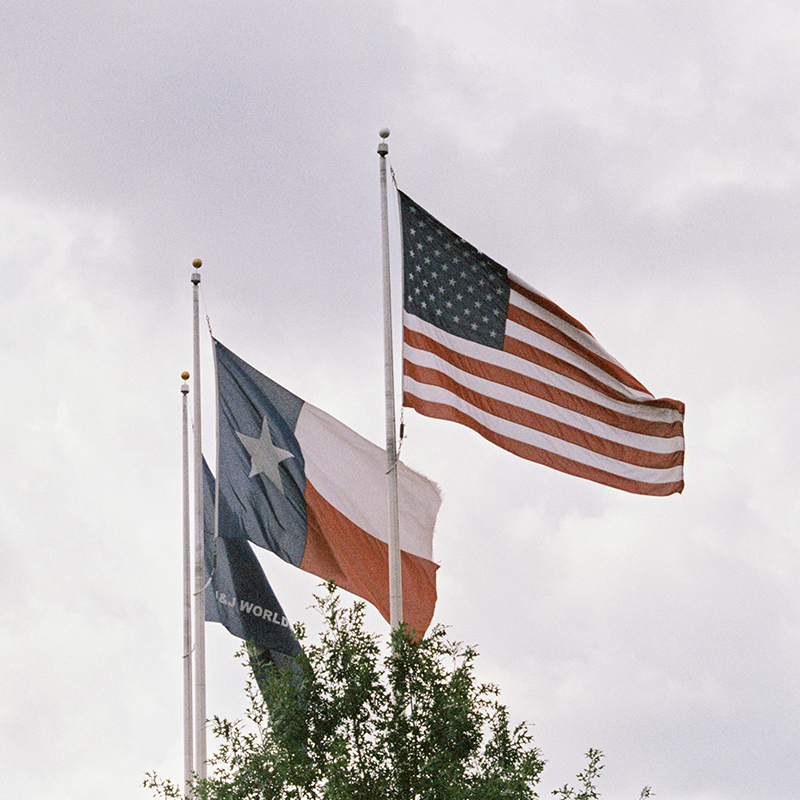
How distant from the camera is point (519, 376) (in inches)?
822

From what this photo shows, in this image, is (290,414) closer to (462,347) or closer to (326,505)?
(326,505)

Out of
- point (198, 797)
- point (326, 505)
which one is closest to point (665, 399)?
point (326, 505)

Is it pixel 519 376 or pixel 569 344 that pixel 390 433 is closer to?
pixel 519 376

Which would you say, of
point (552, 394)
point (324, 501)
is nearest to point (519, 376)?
point (552, 394)

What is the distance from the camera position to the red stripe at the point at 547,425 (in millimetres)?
19811

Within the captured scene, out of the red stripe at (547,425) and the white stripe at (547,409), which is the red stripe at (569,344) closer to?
the white stripe at (547,409)

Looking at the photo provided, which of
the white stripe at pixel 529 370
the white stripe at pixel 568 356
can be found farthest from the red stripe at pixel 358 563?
the white stripe at pixel 568 356

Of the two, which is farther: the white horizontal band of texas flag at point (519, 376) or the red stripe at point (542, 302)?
the red stripe at point (542, 302)

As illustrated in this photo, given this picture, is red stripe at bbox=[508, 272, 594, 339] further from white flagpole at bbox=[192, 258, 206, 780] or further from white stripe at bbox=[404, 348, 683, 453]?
white flagpole at bbox=[192, 258, 206, 780]

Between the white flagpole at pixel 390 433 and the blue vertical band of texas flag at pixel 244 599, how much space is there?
4.65 metres

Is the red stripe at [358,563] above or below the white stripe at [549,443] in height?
below

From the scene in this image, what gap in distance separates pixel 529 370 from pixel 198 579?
→ 7339 millimetres

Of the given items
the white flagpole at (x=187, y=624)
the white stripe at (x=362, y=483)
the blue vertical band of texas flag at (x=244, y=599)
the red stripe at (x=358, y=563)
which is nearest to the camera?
the red stripe at (x=358, y=563)

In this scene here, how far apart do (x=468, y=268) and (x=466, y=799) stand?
8450 mm
